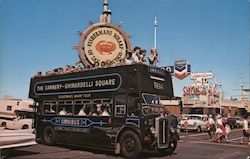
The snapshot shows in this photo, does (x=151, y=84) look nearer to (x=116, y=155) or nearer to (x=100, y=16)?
(x=116, y=155)

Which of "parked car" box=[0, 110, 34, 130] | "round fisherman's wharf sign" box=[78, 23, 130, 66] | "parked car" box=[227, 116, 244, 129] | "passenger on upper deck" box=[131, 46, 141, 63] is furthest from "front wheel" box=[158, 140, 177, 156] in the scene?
"parked car" box=[227, 116, 244, 129]

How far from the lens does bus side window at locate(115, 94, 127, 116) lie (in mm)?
12820

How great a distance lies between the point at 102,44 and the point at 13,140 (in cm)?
964

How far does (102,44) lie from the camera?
20047mm

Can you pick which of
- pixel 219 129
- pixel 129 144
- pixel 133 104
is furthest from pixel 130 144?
pixel 219 129

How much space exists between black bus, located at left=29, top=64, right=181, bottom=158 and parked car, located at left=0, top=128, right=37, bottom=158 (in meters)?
2.61

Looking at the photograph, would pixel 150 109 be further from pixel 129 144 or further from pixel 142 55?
pixel 142 55

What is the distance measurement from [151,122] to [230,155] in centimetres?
425

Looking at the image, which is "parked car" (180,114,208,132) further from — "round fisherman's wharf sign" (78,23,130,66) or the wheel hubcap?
the wheel hubcap

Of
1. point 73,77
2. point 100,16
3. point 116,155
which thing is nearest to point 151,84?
point 116,155

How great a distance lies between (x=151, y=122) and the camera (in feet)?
40.5

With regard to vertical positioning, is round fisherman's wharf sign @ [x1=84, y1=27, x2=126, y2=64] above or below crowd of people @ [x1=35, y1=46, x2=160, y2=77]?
above

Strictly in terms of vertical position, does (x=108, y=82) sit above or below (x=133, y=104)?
above

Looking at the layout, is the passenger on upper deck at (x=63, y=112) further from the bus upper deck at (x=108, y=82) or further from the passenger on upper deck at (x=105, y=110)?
the passenger on upper deck at (x=105, y=110)
